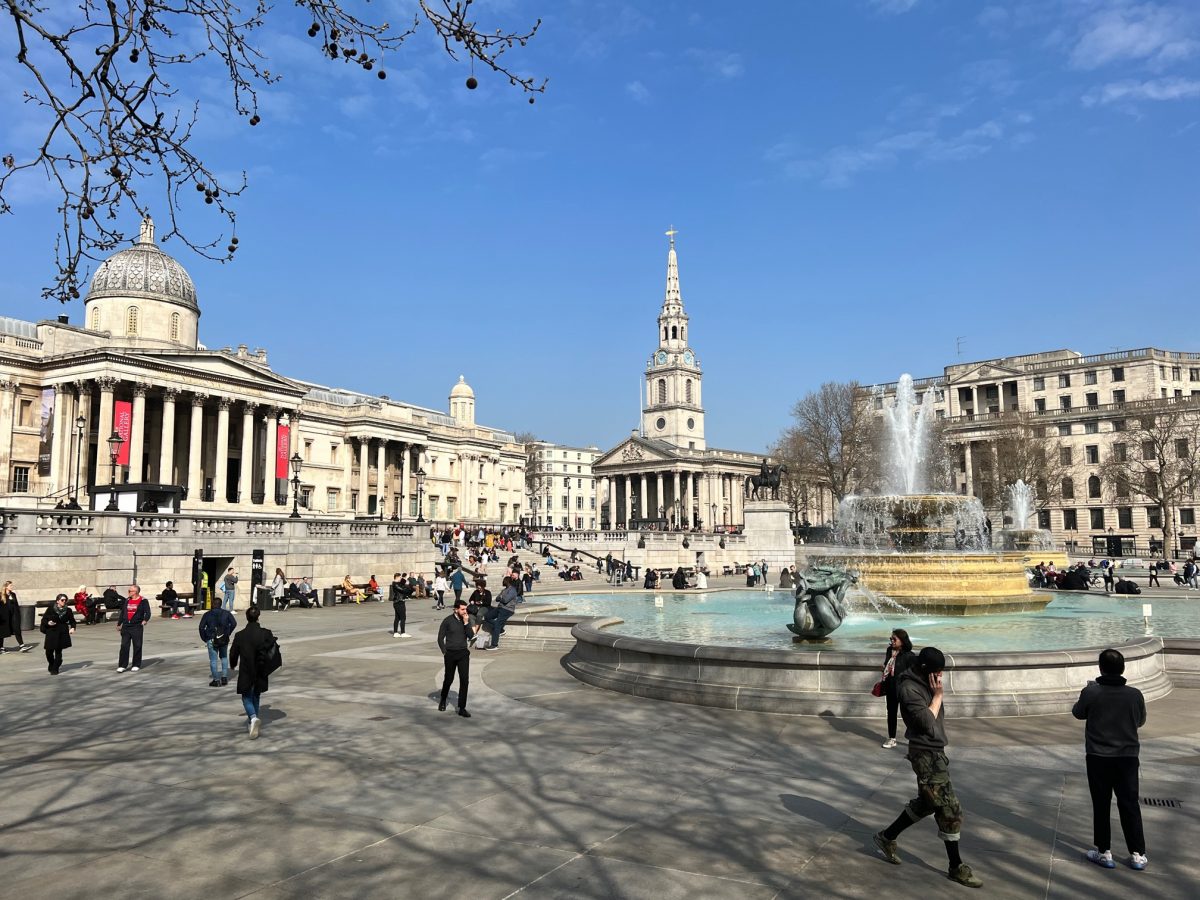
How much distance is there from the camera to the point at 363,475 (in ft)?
261

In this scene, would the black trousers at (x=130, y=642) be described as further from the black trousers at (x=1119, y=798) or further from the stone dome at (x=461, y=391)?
the stone dome at (x=461, y=391)

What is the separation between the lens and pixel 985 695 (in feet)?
34.4

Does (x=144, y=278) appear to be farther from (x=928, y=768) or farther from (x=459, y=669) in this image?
(x=928, y=768)

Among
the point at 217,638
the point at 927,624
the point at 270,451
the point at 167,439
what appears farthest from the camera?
the point at 270,451

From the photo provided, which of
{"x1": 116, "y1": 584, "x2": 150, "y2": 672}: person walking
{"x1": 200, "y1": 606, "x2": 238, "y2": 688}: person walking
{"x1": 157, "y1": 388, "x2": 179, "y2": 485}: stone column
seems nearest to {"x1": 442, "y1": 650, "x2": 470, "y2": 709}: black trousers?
{"x1": 200, "y1": 606, "x2": 238, "y2": 688}: person walking

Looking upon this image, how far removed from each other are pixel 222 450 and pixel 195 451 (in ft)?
7.04

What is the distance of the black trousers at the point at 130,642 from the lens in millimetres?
14547

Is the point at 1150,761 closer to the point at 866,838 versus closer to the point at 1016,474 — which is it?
the point at 866,838

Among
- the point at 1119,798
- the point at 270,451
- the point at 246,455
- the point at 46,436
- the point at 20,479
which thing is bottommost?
the point at 1119,798

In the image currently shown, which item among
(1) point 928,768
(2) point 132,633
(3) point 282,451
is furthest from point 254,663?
(3) point 282,451

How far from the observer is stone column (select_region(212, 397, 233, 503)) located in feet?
188

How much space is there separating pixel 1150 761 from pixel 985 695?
2.28 m

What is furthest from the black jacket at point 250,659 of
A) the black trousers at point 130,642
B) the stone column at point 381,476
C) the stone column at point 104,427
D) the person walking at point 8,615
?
the stone column at point 381,476

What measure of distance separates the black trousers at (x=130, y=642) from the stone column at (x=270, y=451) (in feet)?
156
